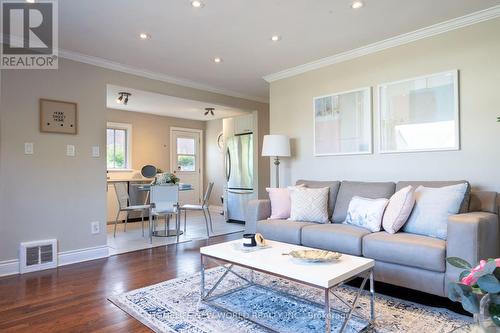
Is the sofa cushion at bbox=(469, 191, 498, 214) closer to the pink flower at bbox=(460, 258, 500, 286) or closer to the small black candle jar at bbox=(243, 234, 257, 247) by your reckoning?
the small black candle jar at bbox=(243, 234, 257, 247)

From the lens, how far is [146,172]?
6.92 metres

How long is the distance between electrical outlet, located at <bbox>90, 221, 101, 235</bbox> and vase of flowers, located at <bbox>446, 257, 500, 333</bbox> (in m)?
3.80

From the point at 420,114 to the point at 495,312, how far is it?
273 centimetres

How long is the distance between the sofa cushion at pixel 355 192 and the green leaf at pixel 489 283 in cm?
230

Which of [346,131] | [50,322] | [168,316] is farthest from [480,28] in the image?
[50,322]

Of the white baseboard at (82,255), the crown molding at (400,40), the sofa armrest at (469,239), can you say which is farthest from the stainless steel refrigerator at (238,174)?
the sofa armrest at (469,239)

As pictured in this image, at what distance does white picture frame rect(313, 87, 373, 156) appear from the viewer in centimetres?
358

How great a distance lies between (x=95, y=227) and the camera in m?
3.80

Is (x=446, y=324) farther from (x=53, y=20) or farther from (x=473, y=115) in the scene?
(x=53, y=20)

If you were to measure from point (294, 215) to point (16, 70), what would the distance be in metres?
3.29

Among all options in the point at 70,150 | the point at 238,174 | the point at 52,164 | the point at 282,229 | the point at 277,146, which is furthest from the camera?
the point at 238,174

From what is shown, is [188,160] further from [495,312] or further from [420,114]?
[495,312]

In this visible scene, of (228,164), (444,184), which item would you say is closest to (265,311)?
(444,184)

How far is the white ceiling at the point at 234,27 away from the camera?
2617mm
